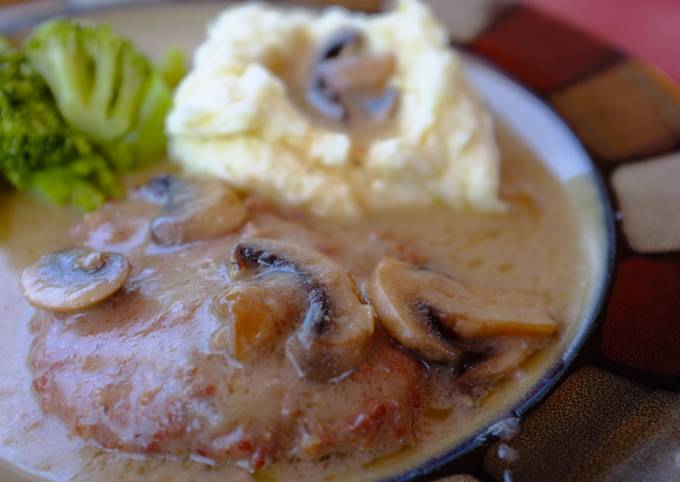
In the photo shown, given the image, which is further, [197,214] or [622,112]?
[622,112]

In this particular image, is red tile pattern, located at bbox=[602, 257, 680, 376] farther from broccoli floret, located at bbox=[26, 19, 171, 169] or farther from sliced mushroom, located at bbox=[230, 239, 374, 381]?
broccoli floret, located at bbox=[26, 19, 171, 169]

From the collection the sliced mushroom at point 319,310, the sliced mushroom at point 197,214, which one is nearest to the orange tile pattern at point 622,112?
the sliced mushroom at point 319,310

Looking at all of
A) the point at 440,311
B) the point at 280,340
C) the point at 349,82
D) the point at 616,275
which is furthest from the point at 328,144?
the point at 616,275

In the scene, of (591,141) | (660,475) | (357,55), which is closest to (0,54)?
(357,55)

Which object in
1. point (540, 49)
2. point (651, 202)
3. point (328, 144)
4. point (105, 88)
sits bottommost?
point (651, 202)

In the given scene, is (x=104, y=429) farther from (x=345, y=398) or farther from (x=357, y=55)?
(x=357, y=55)

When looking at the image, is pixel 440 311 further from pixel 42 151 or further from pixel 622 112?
pixel 42 151
